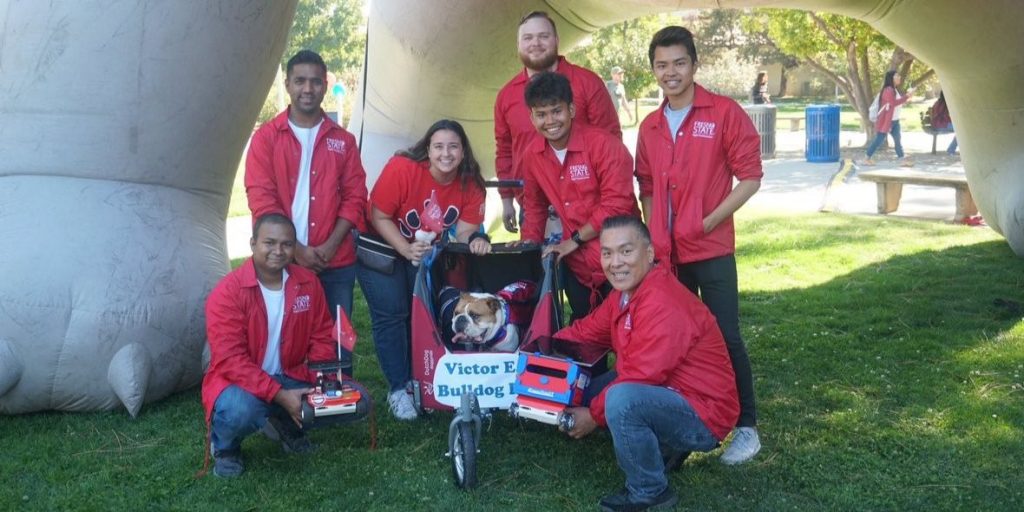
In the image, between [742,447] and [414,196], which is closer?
[742,447]

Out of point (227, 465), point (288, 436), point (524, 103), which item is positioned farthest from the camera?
point (524, 103)

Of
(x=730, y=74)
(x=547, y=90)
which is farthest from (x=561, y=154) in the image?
(x=730, y=74)

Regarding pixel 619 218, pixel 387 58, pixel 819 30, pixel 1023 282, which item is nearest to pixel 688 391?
pixel 619 218

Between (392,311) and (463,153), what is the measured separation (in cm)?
78

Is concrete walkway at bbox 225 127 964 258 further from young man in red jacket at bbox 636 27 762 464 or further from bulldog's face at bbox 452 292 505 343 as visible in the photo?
young man in red jacket at bbox 636 27 762 464

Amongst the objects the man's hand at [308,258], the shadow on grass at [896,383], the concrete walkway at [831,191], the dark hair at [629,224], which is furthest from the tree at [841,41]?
the dark hair at [629,224]

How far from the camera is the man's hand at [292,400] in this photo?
12.4 feet

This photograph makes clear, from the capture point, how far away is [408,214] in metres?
4.48

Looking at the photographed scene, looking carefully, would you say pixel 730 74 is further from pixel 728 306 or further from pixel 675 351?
pixel 675 351

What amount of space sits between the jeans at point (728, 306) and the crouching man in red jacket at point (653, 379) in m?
0.35

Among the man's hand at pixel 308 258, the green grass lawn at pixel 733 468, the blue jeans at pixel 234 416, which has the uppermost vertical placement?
the man's hand at pixel 308 258

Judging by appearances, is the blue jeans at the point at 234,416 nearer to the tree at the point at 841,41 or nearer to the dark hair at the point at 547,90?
the dark hair at the point at 547,90

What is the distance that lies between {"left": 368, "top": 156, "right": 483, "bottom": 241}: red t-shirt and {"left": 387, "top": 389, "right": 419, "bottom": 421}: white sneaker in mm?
710

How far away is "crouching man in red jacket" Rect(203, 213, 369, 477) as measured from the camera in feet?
12.4
